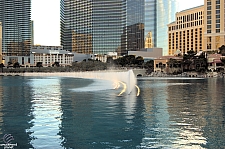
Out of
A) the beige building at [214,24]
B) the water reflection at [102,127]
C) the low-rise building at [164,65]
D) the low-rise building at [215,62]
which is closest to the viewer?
the water reflection at [102,127]

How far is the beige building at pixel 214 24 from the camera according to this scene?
472 ft

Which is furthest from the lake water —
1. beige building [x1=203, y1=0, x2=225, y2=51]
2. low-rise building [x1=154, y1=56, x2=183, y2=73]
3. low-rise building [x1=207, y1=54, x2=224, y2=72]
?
beige building [x1=203, y1=0, x2=225, y2=51]

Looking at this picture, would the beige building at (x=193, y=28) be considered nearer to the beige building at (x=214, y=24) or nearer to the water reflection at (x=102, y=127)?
the beige building at (x=214, y=24)

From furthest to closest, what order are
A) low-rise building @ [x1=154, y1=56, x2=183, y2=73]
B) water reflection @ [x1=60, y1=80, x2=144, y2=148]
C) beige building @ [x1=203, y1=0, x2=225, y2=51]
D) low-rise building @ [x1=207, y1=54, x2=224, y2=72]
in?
beige building @ [x1=203, y1=0, x2=225, y2=51] → low-rise building @ [x1=154, y1=56, x2=183, y2=73] → low-rise building @ [x1=207, y1=54, x2=224, y2=72] → water reflection @ [x1=60, y1=80, x2=144, y2=148]

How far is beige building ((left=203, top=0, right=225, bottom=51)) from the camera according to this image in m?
144

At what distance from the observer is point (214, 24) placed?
145500 mm

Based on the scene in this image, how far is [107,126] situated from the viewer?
16.2m

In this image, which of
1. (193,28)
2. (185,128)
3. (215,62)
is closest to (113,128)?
(185,128)

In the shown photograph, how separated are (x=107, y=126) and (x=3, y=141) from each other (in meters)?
5.00

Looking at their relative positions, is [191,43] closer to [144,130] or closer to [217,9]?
A: [217,9]

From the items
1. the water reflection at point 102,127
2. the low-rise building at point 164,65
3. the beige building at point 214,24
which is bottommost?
the water reflection at point 102,127

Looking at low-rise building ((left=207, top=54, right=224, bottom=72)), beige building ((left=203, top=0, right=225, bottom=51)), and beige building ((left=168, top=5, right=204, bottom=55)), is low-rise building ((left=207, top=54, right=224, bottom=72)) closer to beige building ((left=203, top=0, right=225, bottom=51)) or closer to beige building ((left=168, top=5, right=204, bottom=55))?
beige building ((left=203, top=0, right=225, bottom=51))

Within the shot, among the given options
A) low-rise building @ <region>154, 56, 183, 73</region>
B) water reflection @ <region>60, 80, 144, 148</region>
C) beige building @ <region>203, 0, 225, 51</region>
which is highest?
beige building @ <region>203, 0, 225, 51</region>

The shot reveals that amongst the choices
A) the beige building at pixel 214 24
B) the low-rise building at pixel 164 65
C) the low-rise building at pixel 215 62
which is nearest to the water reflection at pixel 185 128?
the low-rise building at pixel 215 62
